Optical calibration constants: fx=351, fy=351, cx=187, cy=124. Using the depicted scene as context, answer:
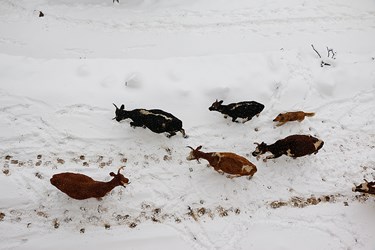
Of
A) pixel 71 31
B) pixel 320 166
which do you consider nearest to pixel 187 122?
pixel 320 166

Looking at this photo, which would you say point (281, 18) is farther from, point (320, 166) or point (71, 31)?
point (71, 31)

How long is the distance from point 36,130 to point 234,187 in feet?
12.2

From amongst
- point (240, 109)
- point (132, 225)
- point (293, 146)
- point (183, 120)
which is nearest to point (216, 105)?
point (240, 109)

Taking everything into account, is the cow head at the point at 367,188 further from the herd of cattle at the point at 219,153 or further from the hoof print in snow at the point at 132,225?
the hoof print in snow at the point at 132,225

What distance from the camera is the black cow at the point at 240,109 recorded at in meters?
6.52

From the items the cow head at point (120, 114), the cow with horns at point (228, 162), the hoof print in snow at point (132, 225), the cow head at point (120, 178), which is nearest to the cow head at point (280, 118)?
the cow with horns at point (228, 162)

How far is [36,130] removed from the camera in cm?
639

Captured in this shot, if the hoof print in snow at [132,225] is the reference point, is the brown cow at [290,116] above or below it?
above

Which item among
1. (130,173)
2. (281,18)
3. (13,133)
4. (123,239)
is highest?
(281,18)

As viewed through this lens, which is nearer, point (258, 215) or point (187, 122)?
point (258, 215)

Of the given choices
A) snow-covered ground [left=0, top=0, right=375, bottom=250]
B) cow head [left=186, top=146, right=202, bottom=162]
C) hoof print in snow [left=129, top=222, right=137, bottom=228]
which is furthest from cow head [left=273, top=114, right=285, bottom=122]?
hoof print in snow [left=129, top=222, right=137, bottom=228]

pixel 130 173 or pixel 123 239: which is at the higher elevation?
pixel 130 173

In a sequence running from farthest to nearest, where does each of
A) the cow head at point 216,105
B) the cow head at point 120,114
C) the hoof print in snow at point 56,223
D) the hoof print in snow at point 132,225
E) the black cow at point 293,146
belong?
1. the cow head at point 216,105
2. the cow head at point 120,114
3. the black cow at point 293,146
4. the hoof print in snow at point 132,225
5. the hoof print in snow at point 56,223

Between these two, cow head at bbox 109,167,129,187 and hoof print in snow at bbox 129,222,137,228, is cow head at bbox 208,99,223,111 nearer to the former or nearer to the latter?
cow head at bbox 109,167,129,187
